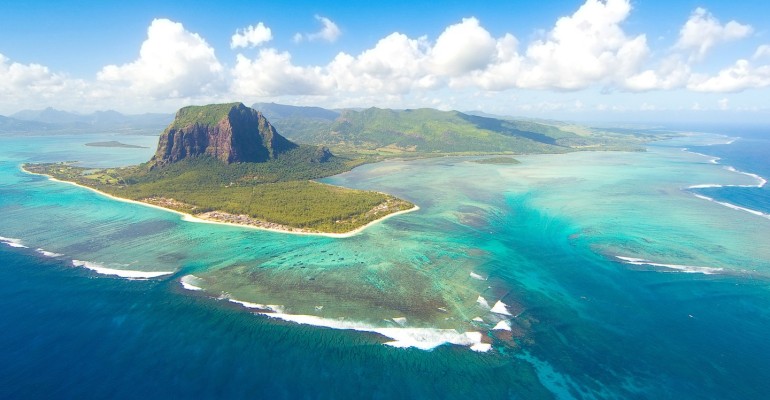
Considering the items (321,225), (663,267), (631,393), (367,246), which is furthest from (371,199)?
(631,393)

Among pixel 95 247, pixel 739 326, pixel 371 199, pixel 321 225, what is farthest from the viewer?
pixel 371 199

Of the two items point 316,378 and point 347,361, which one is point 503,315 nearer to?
point 347,361

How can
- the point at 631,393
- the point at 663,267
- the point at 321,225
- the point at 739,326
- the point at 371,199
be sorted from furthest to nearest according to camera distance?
the point at 371,199 < the point at 321,225 < the point at 663,267 < the point at 739,326 < the point at 631,393

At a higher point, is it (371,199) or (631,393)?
(371,199)

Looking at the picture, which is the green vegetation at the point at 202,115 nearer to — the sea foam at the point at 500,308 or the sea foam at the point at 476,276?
the sea foam at the point at 476,276

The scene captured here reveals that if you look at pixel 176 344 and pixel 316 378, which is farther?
pixel 176 344

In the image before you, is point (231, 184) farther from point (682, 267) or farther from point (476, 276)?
point (682, 267)

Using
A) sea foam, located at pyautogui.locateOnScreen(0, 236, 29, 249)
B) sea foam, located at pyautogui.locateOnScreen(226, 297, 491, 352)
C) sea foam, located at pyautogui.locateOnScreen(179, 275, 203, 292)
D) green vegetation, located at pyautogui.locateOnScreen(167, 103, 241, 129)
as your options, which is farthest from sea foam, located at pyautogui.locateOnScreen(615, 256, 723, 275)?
green vegetation, located at pyautogui.locateOnScreen(167, 103, 241, 129)
